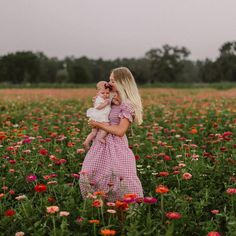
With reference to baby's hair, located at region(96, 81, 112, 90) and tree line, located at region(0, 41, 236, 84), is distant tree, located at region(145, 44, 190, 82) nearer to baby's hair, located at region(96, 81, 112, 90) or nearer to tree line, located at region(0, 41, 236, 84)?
tree line, located at region(0, 41, 236, 84)

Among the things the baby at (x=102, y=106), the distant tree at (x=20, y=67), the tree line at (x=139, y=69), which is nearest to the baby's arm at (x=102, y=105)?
the baby at (x=102, y=106)

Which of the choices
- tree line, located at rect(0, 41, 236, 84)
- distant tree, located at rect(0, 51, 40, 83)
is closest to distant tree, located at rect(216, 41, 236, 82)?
tree line, located at rect(0, 41, 236, 84)

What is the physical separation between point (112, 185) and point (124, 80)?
0.85m

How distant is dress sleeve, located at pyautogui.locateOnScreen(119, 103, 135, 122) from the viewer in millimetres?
3498

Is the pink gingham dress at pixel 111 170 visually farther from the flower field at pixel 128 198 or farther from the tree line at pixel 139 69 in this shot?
the tree line at pixel 139 69

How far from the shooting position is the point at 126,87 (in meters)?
3.54

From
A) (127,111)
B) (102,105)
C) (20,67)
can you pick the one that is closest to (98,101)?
(102,105)

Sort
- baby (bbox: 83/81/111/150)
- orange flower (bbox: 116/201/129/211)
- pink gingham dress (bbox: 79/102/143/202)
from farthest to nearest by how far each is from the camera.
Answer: baby (bbox: 83/81/111/150), pink gingham dress (bbox: 79/102/143/202), orange flower (bbox: 116/201/129/211)

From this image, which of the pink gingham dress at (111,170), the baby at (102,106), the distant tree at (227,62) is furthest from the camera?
the distant tree at (227,62)

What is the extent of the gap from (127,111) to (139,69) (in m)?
48.1

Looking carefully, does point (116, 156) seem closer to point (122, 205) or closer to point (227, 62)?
point (122, 205)

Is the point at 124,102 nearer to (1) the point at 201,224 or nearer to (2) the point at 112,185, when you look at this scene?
(2) the point at 112,185

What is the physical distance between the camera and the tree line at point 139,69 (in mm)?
51875

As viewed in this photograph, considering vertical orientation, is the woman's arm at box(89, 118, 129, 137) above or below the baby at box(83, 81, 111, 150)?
below
